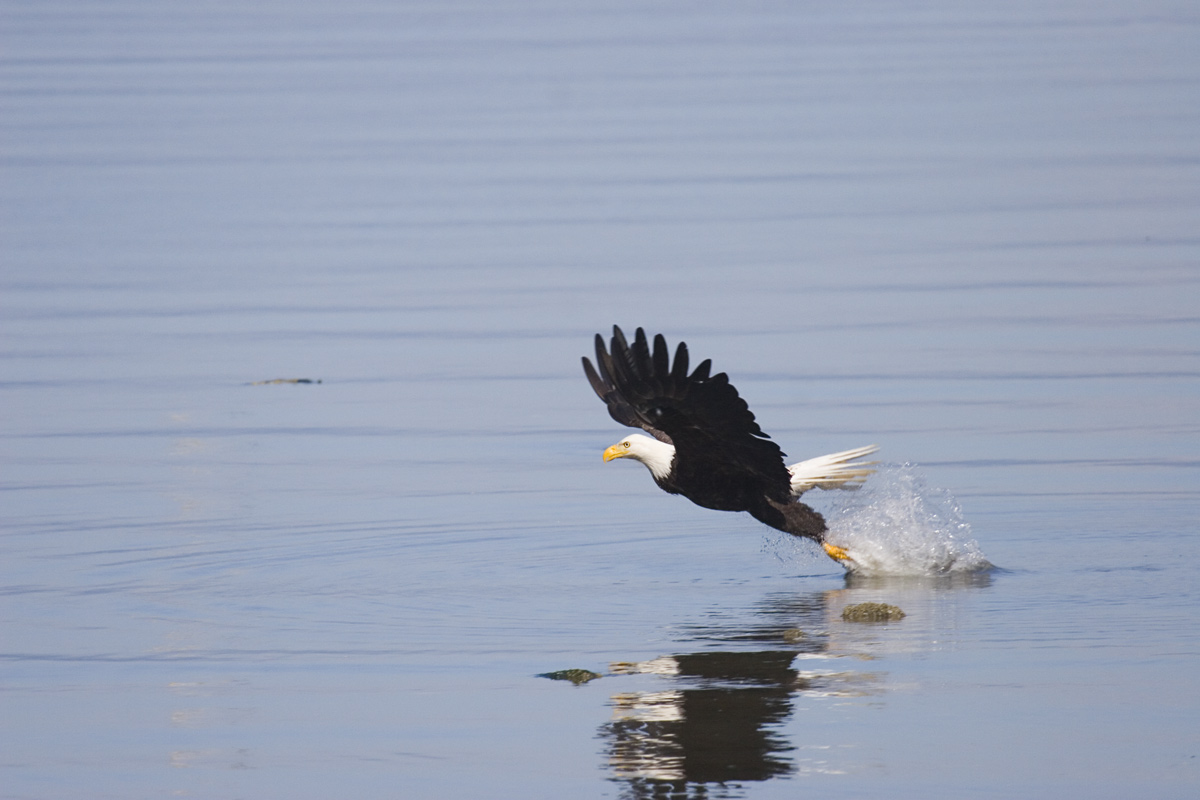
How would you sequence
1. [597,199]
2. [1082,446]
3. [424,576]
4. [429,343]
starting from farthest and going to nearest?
1. [597,199]
2. [429,343]
3. [1082,446]
4. [424,576]

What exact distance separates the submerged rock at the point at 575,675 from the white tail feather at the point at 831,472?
2753 mm

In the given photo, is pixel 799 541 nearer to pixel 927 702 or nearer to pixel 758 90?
pixel 927 702

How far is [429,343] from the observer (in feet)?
45.0

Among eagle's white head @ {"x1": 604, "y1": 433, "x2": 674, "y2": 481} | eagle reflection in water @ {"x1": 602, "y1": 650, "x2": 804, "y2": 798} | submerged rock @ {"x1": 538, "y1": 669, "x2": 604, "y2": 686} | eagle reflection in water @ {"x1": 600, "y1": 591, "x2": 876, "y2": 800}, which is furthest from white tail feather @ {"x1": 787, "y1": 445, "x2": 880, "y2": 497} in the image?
submerged rock @ {"x1": 538, "y1": 669, "x2": 604, "y2": 686}

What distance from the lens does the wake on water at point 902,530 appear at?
903cm

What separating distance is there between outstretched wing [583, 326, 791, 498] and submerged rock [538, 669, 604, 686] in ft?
4.33

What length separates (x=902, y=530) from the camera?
9.37 meters

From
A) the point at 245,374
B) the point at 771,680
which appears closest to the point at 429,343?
the point at 245,374

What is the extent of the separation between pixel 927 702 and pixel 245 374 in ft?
23.3

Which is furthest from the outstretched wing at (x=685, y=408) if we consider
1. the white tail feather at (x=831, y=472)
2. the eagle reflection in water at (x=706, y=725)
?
the eagle reflection in water at (x=706, y=725)

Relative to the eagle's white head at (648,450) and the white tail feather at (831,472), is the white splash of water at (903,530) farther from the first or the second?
the eagle's white head at (648,450)

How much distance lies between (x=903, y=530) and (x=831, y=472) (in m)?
0.60

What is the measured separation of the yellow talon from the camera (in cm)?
945

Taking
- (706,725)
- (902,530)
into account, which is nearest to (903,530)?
(902,530)
